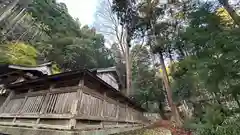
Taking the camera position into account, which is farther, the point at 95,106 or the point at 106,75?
the point at 106,75

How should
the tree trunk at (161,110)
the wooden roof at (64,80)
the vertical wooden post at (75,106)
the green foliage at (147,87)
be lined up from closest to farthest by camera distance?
1. the vertical wooden post at (75,106)
2. the wooden roof at (64,80)
3. the green foliage at (147,87)
4. the tree trunk at (161,110)

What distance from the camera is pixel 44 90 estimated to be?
23.5 ft

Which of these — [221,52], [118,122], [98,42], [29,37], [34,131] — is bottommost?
[34,131]

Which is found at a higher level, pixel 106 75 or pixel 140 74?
pixel 140 74

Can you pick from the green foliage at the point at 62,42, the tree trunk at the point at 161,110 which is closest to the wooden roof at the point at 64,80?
the green foliage at the point at 62,42

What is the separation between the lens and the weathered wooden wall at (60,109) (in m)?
5.67

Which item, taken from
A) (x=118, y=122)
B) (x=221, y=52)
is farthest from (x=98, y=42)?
(x=221, y=52)

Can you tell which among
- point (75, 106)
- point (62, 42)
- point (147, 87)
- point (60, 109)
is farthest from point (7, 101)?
point (147, 87)

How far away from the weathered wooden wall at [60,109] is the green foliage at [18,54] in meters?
5.13

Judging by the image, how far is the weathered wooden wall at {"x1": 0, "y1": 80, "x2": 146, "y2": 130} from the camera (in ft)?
18.6

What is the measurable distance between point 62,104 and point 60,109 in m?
0.19

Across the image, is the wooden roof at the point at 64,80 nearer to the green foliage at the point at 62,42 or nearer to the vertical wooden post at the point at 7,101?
the vertical wooden post at the point at 7,101

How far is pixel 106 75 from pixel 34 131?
12.6 metres

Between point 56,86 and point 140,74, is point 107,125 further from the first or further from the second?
point 140,74
